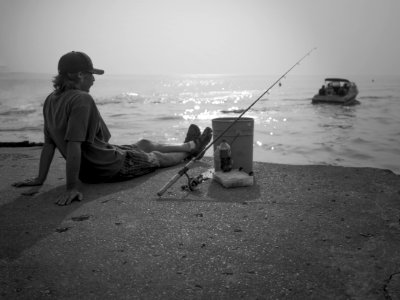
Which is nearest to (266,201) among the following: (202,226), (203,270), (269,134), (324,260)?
(202,226)

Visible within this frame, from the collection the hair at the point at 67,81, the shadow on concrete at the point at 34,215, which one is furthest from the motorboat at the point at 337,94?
the hair at the point at 67,81

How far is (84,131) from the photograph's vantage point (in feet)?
12.1

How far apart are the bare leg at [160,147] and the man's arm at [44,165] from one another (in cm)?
134

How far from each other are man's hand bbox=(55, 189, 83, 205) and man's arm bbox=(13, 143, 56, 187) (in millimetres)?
606

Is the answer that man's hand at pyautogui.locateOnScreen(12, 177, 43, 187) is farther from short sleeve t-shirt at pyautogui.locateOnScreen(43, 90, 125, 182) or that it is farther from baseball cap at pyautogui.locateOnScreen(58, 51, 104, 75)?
baseball cap at pyautogui.locateOnScreen(58, 51, 104, 75)

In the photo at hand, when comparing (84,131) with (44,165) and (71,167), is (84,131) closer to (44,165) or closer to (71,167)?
(71,167)

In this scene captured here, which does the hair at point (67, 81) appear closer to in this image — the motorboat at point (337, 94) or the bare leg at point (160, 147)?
the bare leg at point (160, 147)

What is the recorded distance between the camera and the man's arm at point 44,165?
414 centimetres

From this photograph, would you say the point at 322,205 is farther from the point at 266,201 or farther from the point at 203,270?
the point at 203,270

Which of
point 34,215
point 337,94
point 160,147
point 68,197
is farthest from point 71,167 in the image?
point 337,94

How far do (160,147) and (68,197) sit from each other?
6.20ft

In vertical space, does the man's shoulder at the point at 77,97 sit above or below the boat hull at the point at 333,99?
above

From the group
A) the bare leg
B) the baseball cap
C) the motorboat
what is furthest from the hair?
the motorboat

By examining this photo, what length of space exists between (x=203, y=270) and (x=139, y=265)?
1.46 feet
